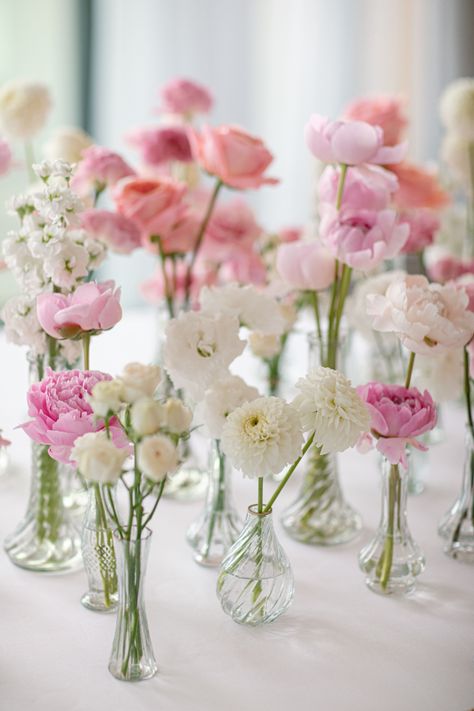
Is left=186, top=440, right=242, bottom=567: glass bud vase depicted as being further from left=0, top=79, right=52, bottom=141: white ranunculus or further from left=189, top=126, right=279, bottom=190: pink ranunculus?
left=0, top=79, right=52, bottom=141: white ranunculus

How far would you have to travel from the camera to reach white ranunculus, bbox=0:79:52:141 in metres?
1.38

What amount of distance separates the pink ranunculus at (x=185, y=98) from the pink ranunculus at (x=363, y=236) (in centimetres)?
53

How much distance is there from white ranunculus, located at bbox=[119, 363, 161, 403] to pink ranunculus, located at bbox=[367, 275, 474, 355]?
280 mm

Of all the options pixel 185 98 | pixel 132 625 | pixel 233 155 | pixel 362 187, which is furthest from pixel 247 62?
pixel 132 625

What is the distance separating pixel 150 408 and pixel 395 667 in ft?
1.20

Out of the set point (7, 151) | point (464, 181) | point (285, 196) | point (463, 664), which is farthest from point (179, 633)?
point (285, 196)

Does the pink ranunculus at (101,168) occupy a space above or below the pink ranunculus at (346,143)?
below

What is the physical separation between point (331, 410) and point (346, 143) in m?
0.31

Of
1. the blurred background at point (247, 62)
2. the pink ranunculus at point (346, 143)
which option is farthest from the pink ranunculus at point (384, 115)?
the blurred background at point (247, 62)

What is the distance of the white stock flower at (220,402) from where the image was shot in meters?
0.90

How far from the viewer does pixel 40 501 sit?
1.04 metres

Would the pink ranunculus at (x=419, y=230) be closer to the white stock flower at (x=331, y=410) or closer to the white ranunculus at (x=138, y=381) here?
the white stock flower at (x=331, y=410)

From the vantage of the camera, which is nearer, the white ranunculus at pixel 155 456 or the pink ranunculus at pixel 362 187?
the white ranunculus at pixel 155 456

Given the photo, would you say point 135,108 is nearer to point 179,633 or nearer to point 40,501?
point 40,501
